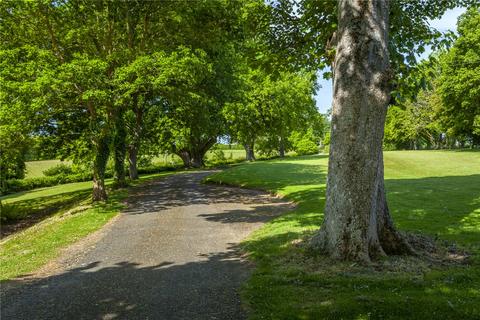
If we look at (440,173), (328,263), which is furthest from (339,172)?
(440,173)

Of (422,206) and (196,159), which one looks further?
(196,159)

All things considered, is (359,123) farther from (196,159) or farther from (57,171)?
(57,171)

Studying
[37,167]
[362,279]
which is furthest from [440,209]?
[37,167]

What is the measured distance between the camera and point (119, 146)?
2453 cm

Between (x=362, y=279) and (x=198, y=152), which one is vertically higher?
(x=198, y=152)

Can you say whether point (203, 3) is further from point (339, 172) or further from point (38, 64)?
point (339, 172)

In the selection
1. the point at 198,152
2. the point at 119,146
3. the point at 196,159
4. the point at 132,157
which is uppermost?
the point at 119,146

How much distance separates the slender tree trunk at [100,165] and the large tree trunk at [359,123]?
15.7 meters

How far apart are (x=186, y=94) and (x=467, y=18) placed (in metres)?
40.1

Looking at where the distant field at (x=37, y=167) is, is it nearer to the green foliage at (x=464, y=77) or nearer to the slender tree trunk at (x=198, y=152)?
the slender tree trunk at (x=198, y=152)

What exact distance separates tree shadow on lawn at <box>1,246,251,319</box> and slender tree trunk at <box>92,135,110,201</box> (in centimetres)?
1220

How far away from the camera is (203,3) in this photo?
19.5 m

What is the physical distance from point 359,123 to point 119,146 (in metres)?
19.8

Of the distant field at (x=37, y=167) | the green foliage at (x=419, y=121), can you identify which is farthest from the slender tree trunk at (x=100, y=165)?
the green foliage at (x=419, y=121)
